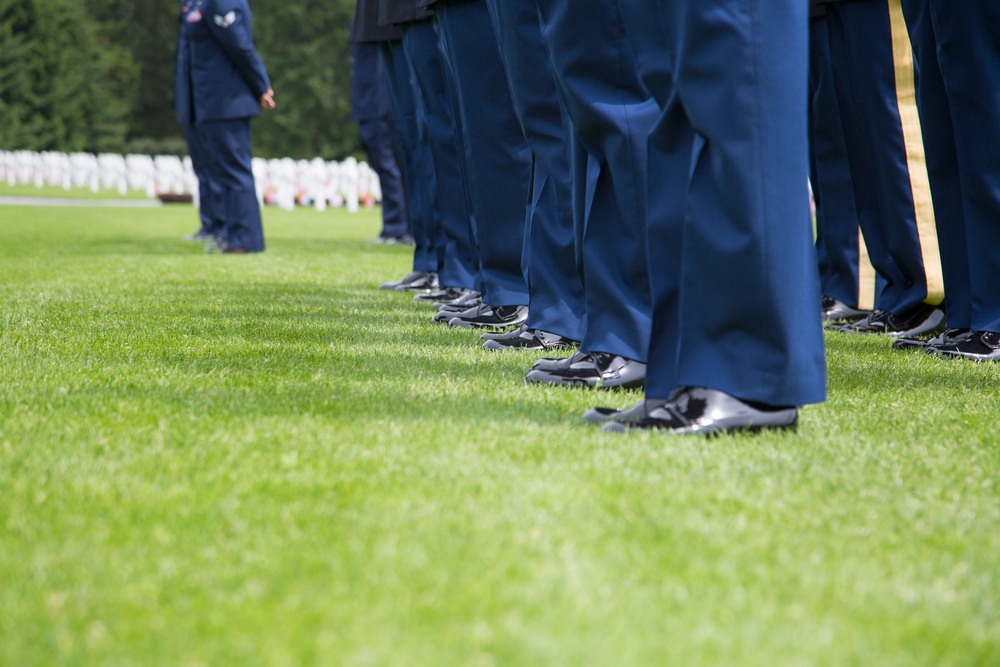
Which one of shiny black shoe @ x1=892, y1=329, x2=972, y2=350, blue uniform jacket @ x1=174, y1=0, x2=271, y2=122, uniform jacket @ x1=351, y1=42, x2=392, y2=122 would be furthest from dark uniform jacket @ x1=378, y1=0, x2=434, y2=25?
uniform jacket @ x1=351, y1=42, x2=392, y2=122

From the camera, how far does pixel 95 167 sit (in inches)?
1117

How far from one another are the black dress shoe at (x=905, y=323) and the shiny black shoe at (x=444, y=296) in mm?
1823

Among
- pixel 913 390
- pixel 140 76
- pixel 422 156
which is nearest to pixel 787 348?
pixel 913 390

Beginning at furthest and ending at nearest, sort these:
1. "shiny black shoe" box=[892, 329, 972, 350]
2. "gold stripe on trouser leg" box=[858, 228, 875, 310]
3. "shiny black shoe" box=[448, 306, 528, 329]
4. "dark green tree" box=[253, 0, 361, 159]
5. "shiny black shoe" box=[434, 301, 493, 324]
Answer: "dark green tree" box=[253, 0, 361, 159], "gold stripe on trouser leg" box=[858, 228, 875, 310], "shiny black shoe" box=[434, 301, 493, 324], "shiny black shoe" box=[448, 306, 528, 329], "shiny black shoe" box=[892, 329, 972, 350]

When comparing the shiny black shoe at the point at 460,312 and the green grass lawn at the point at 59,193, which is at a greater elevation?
the shiny black shoe at the point at 460,312

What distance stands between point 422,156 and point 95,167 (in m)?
24.6

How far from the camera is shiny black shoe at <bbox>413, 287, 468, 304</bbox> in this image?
5629 millimetres

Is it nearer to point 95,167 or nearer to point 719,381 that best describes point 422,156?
point 719,381

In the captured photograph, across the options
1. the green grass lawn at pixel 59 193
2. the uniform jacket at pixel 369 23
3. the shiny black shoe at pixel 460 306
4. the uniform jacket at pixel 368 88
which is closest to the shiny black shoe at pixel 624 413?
the shiny black shoe at pixel 460 306

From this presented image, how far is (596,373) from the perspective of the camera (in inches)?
117

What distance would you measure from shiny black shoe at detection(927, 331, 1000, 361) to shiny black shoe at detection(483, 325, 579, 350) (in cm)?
122

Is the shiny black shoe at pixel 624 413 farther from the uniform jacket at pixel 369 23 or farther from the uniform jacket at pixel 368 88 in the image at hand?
the uniform jacket at pixel 368 88

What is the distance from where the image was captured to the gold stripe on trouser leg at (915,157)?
4.48 m

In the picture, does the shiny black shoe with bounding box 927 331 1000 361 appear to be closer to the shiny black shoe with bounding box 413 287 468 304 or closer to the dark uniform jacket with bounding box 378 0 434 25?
the shiny black shoe with bounding box 413 287 468 304
